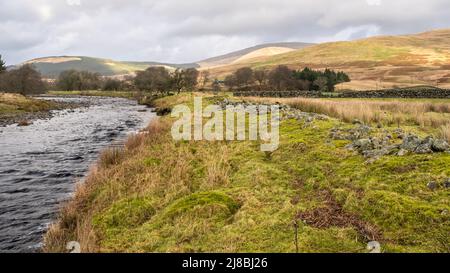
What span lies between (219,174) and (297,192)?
340 centimetres

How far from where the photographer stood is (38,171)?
19.6 metres

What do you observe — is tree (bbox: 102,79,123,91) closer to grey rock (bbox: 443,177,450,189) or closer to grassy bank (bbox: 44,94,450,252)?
grassy bank (bbox: 44,94,450,252)

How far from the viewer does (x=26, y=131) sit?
118ft

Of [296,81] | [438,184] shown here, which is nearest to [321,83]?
[296,81]

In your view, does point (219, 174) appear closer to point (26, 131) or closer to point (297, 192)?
point (297, 192)

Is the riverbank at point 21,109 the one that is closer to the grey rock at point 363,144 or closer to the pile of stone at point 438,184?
the grey rock at point 363,144

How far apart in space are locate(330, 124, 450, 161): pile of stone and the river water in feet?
33.8

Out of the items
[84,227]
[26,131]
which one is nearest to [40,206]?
[84,227]

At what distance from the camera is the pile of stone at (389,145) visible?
1091 cm

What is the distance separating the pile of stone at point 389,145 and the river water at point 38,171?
10.3 meters

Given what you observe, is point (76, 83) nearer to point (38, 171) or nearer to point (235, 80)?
point (235, 80)

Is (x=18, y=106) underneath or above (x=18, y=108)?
above

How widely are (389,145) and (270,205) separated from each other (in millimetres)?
4992

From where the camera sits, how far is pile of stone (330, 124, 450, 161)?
1091 cm
